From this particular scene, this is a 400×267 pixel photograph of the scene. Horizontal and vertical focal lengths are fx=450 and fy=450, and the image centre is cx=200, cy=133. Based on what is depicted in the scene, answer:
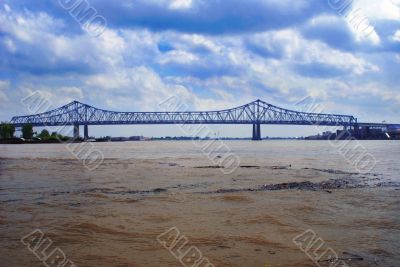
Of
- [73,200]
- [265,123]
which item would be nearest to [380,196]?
[73,200]

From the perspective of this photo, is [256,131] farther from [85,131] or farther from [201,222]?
[201,222]

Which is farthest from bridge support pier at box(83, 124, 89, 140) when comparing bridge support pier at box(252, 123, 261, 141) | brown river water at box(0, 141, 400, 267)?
brown river water at box(0, 141, 400, 267)

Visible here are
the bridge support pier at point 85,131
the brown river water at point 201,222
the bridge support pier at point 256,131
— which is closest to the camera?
the brown river water at point 201,222

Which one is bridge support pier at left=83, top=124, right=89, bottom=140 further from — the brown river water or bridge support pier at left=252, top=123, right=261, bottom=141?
the brown river water

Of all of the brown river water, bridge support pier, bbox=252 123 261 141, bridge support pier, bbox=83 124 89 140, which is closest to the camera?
the brown river water

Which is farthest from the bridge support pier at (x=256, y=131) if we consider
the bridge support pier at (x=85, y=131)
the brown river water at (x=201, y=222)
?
the brown river water at (x=201, y=222)

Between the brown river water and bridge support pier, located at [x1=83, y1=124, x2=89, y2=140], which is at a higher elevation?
bridge support pier, located at [x1=83, y1=124, x2=89, y2=140]

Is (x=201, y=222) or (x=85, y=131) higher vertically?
(x=85, y=131)

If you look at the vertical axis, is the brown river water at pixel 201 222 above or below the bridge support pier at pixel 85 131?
below

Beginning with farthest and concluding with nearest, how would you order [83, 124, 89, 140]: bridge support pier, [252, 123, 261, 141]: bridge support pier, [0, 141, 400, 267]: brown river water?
[252, 123, 261, 141]: bridge support pier → [83, 124, 89, 140]: bridge support pier → [0, 141, 400, 267]: brown river water

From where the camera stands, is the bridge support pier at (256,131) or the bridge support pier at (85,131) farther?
the bridge support pier at (256,131)

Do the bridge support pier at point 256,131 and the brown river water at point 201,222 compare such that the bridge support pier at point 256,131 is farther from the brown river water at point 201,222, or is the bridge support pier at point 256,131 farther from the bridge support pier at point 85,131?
the brown river water at point 201,222

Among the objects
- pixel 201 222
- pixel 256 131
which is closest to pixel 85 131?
pixel 256 131

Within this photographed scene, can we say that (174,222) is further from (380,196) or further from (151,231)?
(380,196)
